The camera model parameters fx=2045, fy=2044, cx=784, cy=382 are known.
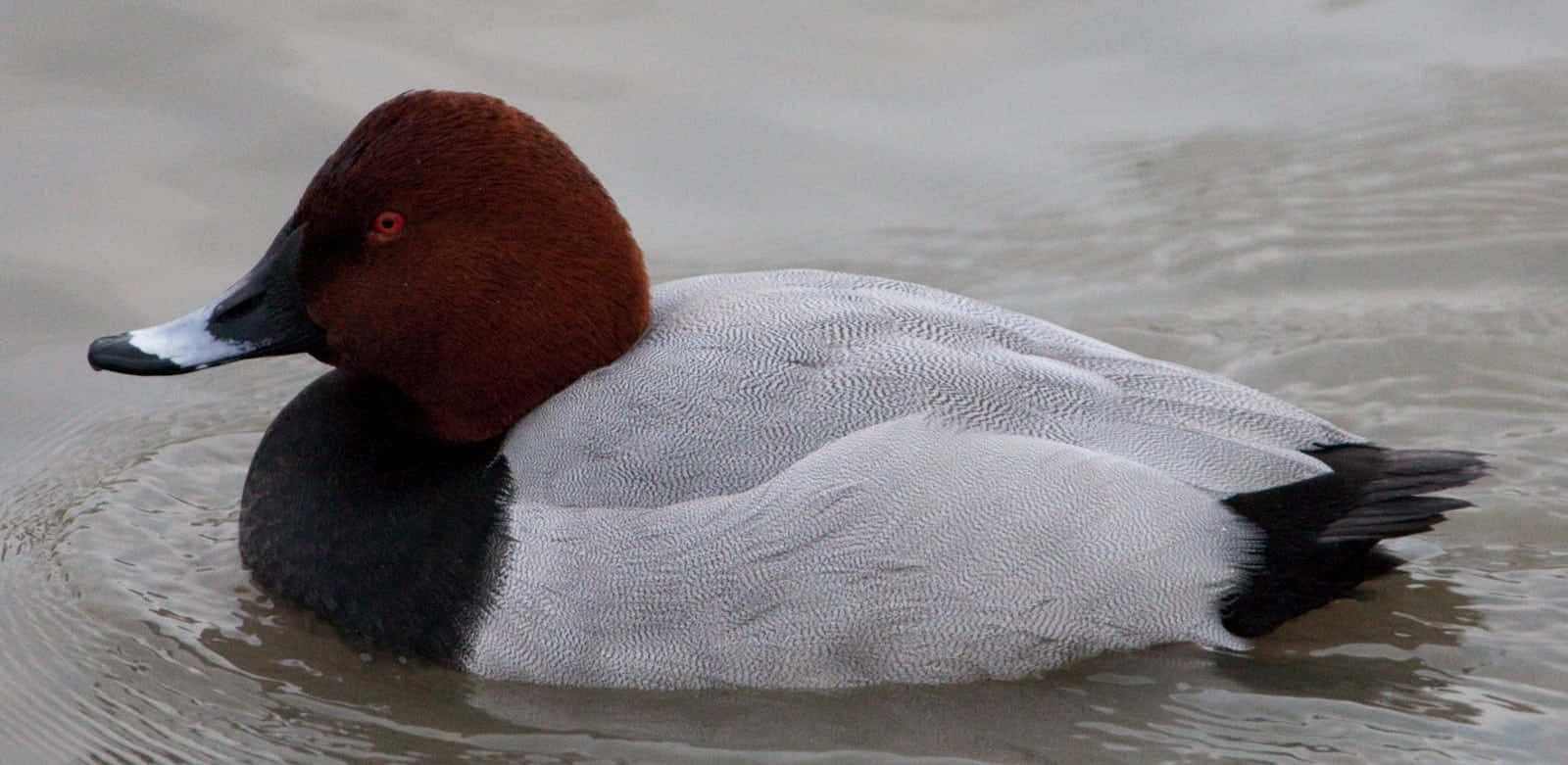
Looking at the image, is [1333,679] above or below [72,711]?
above

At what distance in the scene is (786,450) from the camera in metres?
4.52

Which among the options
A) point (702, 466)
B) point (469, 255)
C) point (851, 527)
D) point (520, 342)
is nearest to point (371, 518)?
point (520, 342)

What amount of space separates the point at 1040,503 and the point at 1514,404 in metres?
1.95

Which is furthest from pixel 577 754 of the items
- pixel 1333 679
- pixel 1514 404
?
pixel 1514 404

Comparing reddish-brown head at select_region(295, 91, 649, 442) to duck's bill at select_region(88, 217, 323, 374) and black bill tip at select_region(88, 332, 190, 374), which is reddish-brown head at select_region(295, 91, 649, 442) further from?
black bill tip at select_region(88, 332, 190, 374)

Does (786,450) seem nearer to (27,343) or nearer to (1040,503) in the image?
(1040,503)

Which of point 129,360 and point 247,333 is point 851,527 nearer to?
point 247,333

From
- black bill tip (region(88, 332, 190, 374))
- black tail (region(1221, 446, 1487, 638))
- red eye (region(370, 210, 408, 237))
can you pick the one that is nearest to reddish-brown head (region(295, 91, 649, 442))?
red eye (region(370, 210, 408, 237))

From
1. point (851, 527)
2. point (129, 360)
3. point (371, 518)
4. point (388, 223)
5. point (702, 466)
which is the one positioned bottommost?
point (371, 518)

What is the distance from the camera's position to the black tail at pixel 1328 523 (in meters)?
4.63

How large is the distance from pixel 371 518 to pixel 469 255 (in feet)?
2.16

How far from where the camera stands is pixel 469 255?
4785 millimetres

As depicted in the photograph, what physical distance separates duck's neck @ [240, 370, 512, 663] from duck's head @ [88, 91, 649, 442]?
0.52ft

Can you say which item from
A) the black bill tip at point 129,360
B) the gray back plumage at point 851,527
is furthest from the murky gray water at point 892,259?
the black bill tip at point 129,360
